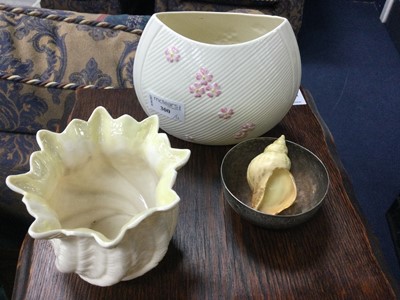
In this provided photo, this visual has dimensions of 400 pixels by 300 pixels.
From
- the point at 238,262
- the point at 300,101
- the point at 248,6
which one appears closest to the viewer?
the point at 238,262

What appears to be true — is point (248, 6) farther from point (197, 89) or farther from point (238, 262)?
point (238, 262)

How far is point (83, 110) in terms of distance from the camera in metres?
0.66

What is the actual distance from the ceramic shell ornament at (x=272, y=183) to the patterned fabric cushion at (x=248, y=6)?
1.09 m

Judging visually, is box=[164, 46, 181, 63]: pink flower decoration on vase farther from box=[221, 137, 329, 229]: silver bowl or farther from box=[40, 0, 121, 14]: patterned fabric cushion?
box=[40, 0, 121, 14]: patterned fabric cushion

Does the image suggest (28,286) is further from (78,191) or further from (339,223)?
(339,223)

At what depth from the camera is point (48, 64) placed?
2.63ft

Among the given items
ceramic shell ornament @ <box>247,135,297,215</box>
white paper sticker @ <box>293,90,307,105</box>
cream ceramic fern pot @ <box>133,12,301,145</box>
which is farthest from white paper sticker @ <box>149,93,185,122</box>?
white paper sticker @ <box>293,90,307,105</box>

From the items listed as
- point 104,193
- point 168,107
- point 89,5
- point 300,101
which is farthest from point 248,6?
point 104,193

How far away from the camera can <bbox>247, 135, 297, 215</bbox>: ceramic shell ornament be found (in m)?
0.49

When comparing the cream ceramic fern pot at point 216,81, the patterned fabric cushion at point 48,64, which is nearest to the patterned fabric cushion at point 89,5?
Answer: the patterned fabric cushion at point 48,64

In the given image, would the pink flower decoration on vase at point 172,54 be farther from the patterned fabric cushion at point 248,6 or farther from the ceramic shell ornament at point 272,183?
the patterned fabric cushion at point 248,6

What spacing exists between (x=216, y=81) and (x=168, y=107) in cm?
8

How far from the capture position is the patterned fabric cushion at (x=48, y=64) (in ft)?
2.60

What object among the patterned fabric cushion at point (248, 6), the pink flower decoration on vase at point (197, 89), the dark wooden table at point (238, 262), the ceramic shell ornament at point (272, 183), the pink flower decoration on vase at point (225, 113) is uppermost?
the pink flower decoration on vase at point (197, 89)
